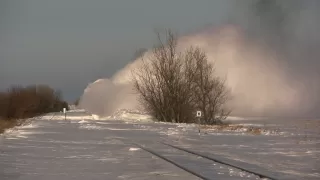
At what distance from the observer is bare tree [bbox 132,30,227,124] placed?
52781 mm

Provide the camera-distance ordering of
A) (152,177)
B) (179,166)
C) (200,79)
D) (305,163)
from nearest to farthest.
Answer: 1. (152,177)
2. (179,166)
3. (305,163)
4. (200,79)

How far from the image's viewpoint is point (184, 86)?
53.5m

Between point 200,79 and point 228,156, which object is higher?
point 200,79

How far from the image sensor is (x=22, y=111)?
61969 mm

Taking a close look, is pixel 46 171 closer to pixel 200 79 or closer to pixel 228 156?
pixel 228 156

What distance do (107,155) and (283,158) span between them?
6.07m

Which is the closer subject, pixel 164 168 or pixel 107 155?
pixel 164 168

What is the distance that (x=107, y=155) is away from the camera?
16.2m

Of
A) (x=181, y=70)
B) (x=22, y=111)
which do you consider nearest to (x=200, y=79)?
(x=181, y=70)

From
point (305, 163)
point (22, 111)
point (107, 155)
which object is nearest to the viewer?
point (305, 163)

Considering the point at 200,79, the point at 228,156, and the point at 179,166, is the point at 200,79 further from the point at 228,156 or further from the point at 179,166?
the point at 179,166

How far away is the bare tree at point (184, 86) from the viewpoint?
5278 centimetres

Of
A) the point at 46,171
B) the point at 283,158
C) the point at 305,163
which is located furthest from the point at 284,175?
the point at 46,171

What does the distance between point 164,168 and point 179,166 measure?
0.54 m
